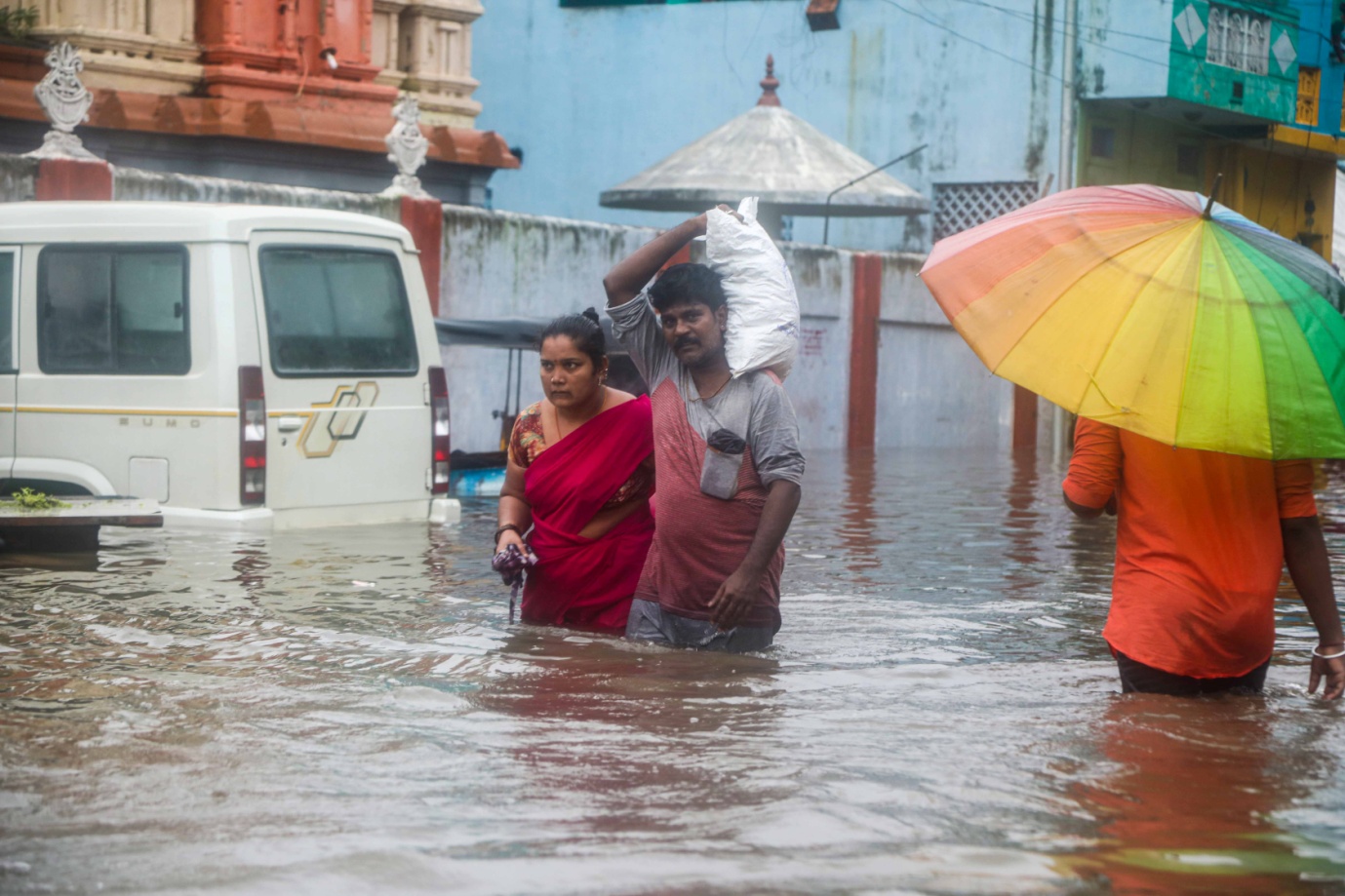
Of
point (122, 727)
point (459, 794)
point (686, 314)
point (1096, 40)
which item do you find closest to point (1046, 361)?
point (686, 314)

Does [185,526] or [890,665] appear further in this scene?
[185,526]

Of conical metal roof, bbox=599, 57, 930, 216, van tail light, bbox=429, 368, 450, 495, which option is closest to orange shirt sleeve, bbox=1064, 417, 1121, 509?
van tail light, bbox=429, 368, 450, 495

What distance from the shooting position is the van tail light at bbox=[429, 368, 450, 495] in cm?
1027

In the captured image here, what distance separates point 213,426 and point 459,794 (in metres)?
5.02

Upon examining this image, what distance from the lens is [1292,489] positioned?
4.94 metres

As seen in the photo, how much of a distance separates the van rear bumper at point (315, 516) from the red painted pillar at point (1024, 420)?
13609mm

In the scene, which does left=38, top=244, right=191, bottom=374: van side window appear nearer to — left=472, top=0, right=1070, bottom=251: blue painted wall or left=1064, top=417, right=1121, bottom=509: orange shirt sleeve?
left=1064, top=417, right=1121, bottom=509: orange shirt sleeve

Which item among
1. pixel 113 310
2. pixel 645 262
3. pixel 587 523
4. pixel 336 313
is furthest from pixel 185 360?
pixel 645 262

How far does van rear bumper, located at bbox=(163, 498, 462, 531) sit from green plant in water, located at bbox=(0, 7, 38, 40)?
24.9ft

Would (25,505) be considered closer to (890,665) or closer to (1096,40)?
(890,665)

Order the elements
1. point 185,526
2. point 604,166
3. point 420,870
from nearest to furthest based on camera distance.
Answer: point 420,870
point 185,526
point 604,166

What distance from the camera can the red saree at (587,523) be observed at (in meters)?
6.16

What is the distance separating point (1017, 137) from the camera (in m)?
23.5

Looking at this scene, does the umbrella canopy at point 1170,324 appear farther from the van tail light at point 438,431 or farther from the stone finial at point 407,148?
the stone finial at point 407,148
